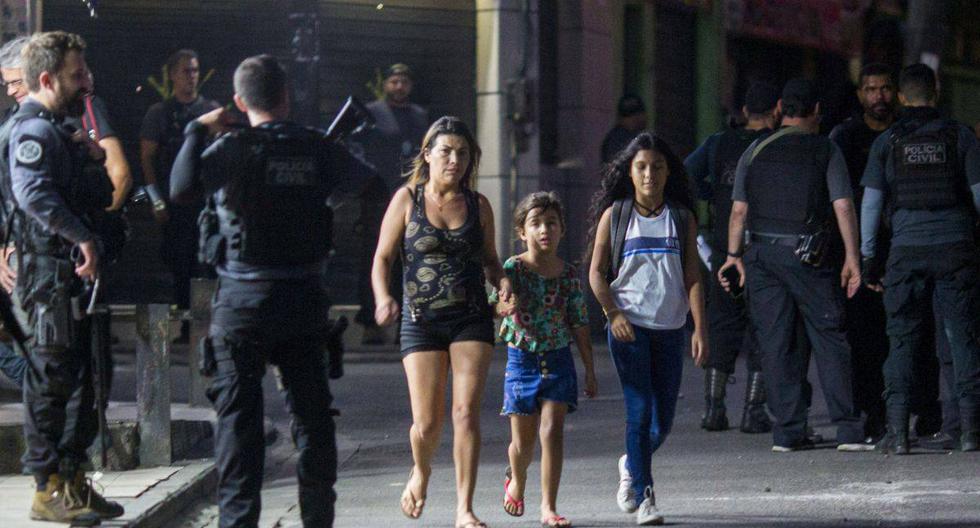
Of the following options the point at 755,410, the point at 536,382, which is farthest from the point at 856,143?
the point at 536,382

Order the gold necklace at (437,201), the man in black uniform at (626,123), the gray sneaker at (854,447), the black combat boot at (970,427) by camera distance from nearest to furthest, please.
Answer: the gold necklace at (437,201), the black combat boot at (970,427), the gray sneaker at (854,447), the man in black uniform at (626,123)

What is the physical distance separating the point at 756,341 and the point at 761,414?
0.53 m

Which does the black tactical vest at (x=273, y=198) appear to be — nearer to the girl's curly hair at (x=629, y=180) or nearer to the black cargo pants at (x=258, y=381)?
the black cargo pants at (x=258, y=381)

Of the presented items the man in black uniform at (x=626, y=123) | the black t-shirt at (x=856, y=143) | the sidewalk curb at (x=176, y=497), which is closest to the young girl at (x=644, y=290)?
the sidewalk curb at (x=176, y=497)

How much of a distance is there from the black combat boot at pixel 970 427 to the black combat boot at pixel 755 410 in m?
1.34

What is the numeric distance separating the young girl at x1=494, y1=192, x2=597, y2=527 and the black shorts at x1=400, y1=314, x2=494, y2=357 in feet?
0.80

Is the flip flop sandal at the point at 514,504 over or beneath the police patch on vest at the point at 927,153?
beneath

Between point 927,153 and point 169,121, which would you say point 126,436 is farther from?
point 169,121

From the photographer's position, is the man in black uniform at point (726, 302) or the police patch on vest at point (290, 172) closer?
the police patch on vest at point (290, 172)

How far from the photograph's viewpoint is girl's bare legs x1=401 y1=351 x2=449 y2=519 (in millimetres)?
7977

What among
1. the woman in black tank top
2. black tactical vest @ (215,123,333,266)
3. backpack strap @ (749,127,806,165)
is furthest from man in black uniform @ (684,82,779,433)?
black tactical vest @ (215,123,333,266)

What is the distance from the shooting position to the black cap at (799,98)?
10.4m

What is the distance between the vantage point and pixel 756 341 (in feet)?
36.3

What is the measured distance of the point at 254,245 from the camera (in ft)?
23.6
